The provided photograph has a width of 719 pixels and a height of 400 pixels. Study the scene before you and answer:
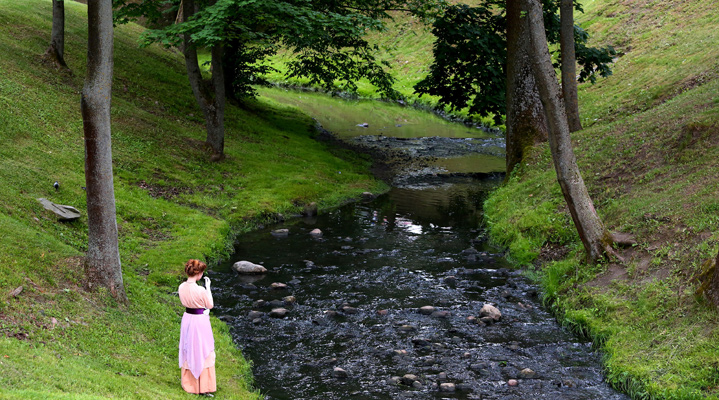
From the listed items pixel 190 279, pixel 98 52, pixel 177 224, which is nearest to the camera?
pixel 190 279

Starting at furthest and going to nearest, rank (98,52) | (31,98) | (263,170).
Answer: (263,170)
(31,98)
(98,52)

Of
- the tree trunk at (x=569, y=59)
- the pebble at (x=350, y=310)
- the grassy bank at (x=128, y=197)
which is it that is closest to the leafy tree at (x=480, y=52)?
the tree trunk at (x=569, y=59)

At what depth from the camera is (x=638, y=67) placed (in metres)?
36.2

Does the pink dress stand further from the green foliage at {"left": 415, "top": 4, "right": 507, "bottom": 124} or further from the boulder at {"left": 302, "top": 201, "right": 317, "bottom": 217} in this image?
the green foliage at {"left": 415, "top": 4, "right": 507, "bottom": 124}

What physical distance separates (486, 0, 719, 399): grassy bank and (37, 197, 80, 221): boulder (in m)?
12.0

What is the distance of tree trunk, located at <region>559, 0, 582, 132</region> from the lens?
2367 cm

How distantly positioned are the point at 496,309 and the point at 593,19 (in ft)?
145

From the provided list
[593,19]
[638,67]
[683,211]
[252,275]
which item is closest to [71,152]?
[252,275]

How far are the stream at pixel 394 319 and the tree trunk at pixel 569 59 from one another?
702 centimetres

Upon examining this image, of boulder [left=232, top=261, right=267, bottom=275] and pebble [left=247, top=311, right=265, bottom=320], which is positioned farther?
boulder [left=232, top=261, right=267, bottom=275]

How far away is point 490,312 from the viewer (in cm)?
1412

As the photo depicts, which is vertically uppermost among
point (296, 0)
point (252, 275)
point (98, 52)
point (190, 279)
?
point (296, 0)

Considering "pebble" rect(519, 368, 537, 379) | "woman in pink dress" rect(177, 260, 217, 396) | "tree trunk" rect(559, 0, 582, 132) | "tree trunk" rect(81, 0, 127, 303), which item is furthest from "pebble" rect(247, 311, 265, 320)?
"tree trunk" rect(559, 0, 582, 132)

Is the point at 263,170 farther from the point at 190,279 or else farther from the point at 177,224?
the point at 190,279
